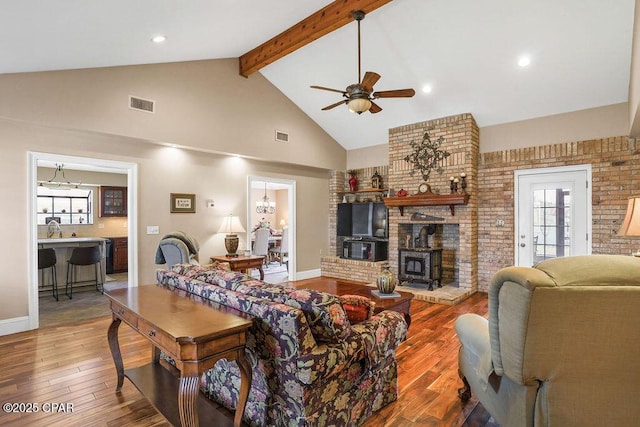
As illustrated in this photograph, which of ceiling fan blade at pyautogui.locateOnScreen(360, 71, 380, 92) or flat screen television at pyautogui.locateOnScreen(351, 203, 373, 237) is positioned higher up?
ceiling fan blade at pyautogui.locateOnScreen(360, 71, 380, 92)

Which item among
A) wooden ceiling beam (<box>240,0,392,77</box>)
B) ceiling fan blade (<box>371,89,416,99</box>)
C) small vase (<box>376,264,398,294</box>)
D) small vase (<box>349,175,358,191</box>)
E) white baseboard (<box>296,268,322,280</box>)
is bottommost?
white baseboard (<box>296,268,322,280</box>)

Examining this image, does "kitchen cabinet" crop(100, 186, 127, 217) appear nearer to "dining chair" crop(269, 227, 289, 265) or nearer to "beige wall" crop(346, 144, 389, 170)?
"dining chair" crop(269, 227, 289, 265)

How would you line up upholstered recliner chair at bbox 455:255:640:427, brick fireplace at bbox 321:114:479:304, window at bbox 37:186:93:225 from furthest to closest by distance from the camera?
window at bbox 37:186:93:225, brick fireplace at bbox 321:114:479:304, upholstered recliner chair at bbox 455:255:640:427

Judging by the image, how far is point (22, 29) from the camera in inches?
108

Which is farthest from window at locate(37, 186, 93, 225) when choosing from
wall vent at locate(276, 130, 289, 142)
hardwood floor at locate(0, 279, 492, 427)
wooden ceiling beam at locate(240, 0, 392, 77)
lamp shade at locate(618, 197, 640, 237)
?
lamp shade at locate(618, 197, 640, 237)

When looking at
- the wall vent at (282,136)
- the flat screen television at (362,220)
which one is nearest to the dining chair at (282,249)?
the flat screen television at (362,220)

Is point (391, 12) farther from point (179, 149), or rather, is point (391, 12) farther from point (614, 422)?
point (614, 422)

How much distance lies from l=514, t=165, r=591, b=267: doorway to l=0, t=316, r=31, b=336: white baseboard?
6.80 m

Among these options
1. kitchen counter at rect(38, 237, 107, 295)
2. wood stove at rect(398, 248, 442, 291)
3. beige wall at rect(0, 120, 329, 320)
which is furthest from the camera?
wood stove at rect(398, 248, 442, 291)

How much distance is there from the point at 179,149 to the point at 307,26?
264cm

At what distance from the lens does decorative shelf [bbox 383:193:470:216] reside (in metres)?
5.52

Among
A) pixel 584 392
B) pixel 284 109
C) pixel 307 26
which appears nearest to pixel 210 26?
pixel 307 26

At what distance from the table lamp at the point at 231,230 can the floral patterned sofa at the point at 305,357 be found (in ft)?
10.8

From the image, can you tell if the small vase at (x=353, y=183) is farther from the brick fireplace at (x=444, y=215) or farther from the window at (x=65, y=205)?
the window at (x=65, y=205)
